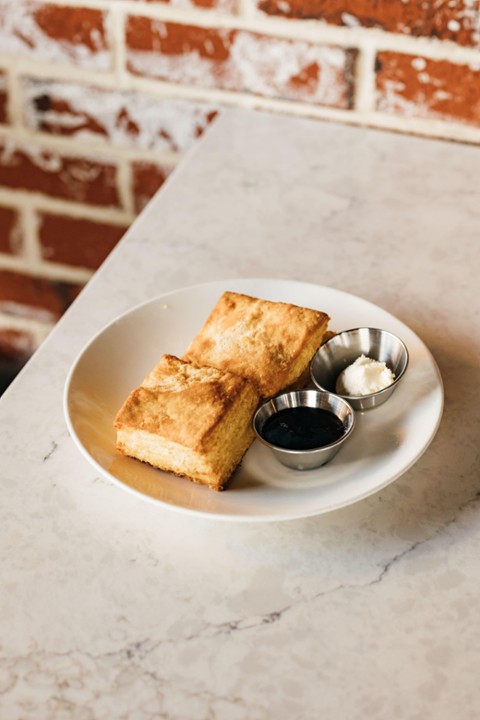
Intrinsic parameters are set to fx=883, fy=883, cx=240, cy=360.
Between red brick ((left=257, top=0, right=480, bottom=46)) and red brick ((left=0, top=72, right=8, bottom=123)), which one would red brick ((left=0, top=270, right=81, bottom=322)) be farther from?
red brick ((left=257, top=0, right=480, bottom=46))

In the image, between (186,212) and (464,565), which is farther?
(186,212)

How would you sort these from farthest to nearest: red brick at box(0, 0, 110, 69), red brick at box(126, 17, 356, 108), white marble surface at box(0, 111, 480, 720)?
red brick at box(0, 0, 110, 69)
red brick at box(126, 17, 356, 108)
white marble surface at box(0, 111, 480, 720)

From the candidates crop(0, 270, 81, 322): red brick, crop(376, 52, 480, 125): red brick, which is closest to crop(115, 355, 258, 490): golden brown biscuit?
crop(376, 52, 480, 125): red brick

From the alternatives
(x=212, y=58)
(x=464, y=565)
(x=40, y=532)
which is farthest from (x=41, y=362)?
(x=212, y=58)

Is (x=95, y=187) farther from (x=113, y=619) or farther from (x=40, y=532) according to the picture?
(x=113, y=619)

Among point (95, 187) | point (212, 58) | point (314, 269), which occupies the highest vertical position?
point (212, 58)

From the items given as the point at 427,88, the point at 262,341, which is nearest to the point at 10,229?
the point at 427,88
